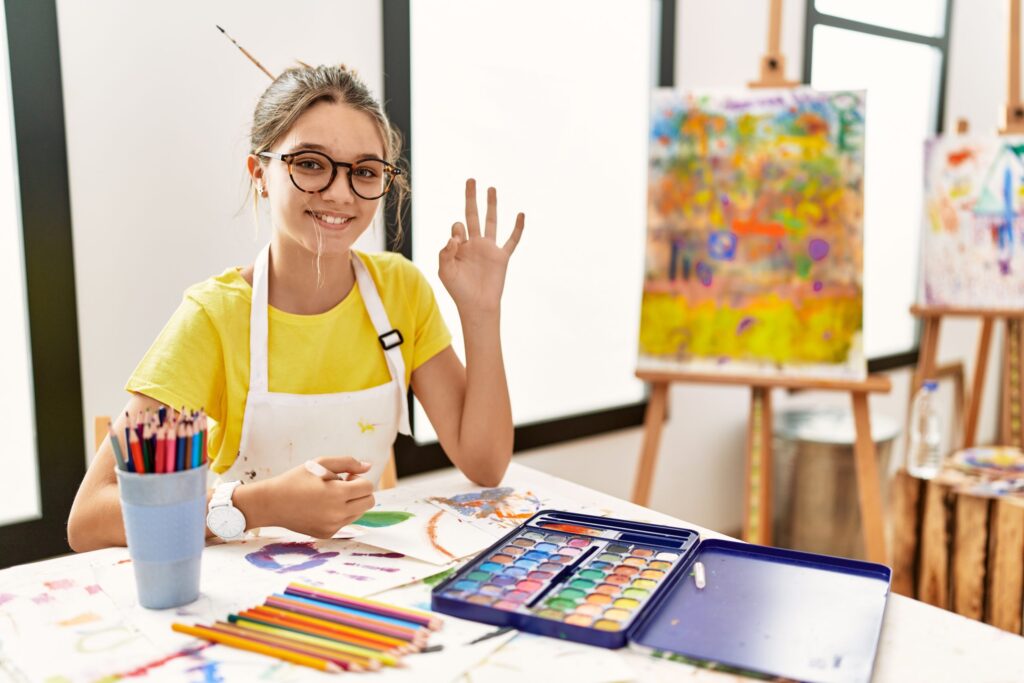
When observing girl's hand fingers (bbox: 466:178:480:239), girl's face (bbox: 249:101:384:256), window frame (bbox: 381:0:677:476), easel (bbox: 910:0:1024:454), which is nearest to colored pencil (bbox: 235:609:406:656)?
girl's face (bbox: 249:101:384:256)

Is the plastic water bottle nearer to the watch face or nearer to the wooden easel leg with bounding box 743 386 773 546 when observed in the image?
the wooden easel leg with bounding box 743 386 773 546

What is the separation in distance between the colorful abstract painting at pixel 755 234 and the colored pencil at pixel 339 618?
1540mm

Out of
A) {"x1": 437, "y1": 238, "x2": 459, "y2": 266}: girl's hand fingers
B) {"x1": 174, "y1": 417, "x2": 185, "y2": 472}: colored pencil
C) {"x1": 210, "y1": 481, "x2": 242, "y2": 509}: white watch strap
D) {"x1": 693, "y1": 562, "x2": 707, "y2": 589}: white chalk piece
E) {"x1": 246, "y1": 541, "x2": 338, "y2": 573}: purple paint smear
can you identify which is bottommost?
{"x1": 246, "y1": 541, "x2": 338, "y2": 573}: purple paint smear

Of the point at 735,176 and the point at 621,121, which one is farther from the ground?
the point at 621,121

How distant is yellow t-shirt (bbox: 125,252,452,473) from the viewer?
49.4 inches

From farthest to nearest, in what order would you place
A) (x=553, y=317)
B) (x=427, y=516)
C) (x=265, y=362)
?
(x=553, y=317) < (x=265, y=362) < (x=427, y=516)

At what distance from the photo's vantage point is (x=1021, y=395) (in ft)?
10.1

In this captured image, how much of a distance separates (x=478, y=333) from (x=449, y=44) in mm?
1147

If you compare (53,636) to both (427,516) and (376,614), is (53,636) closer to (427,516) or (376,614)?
(376,614)

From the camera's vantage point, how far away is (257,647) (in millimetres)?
790

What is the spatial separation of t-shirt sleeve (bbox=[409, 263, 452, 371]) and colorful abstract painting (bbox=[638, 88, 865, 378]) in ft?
2.85

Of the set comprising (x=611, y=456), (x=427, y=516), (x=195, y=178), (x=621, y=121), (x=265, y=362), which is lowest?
(x=611, y=456)

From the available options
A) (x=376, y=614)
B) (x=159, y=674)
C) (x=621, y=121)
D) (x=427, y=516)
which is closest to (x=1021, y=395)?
(x=621, y=121)

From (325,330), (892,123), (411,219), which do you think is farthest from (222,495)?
(892,123)
